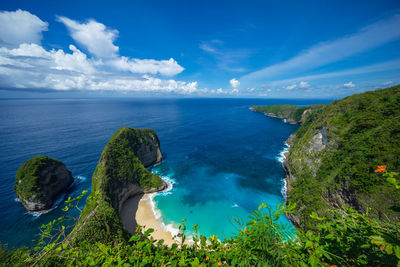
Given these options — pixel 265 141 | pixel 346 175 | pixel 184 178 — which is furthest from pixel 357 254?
pixel 265 141

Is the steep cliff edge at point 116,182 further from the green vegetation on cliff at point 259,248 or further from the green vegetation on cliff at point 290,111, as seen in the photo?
the green vegetation on cliff at point 290,111

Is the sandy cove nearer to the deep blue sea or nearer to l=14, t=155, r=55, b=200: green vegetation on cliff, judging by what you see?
the deep blue sea

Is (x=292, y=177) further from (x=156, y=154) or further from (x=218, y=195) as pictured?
(x=156, y=154)

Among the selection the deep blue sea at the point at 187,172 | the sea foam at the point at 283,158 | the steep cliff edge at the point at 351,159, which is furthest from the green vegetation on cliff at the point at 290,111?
the steep cliff edge at the point at 351,159

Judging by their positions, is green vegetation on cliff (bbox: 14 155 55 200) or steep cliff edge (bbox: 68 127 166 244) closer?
steep cliff edge (bbox: 68 127 166 244)

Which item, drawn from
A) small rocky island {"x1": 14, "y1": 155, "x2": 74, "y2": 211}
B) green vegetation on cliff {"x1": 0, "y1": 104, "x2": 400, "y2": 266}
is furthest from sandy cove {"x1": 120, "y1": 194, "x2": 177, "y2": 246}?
green vegetation on cliff {"x1": 0, "y1": 104, "x2": 400, "y2": 266}

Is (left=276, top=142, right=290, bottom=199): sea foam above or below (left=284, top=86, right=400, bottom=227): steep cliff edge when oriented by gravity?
below

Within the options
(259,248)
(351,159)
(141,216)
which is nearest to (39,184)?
(141,216)
